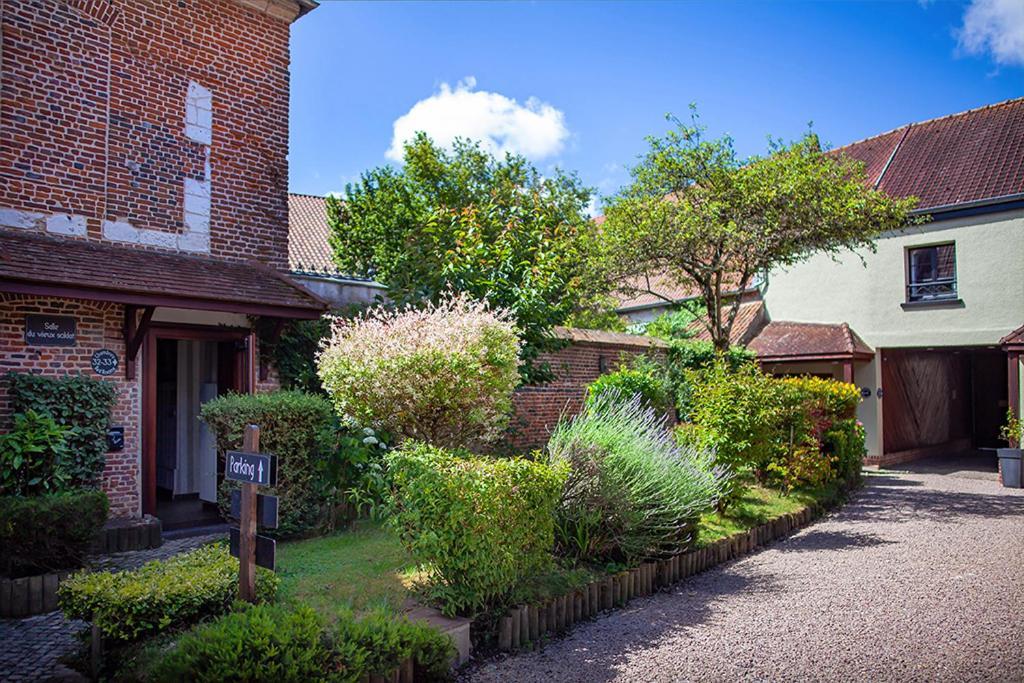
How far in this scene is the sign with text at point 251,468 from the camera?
4.14 meters

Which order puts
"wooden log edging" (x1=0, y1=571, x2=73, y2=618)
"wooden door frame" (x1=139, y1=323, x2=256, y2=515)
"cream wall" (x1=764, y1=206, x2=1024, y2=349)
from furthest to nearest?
"cream wall" (x1=764, y1=206, x2=1024, y2=349), "wooden door frame" (x1=139, y1=323, x2=256, y2=515), "wooden log edging" (x1=0, y1=571, x2=73, y2=618)

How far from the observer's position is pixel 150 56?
331 inches

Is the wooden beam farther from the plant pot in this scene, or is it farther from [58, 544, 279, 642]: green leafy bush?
the plant pot

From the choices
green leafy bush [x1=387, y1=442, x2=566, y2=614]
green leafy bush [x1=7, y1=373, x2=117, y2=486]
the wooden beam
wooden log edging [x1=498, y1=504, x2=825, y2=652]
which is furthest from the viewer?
the wooden beam

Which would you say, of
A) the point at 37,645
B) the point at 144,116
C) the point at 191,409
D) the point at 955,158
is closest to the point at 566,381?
the point at 191,409

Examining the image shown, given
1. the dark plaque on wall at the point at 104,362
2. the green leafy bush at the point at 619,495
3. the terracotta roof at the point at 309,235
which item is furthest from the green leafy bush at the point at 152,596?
the terracotta roof at the point at 309,235

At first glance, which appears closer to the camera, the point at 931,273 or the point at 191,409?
the point at 191,409

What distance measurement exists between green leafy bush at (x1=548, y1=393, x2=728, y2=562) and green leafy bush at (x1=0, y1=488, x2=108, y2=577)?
397cm

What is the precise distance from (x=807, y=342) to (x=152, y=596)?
15.5 meters

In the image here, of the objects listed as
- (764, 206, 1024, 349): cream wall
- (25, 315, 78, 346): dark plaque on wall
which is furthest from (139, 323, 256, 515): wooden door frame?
(764, 206, 1024, 349): cream wall

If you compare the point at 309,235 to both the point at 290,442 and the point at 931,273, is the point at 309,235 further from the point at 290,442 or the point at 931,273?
the point at 931,273

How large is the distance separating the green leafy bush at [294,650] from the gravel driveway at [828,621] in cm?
63

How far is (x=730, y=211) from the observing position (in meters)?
11.4

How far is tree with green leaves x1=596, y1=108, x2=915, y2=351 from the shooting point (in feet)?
35.9
